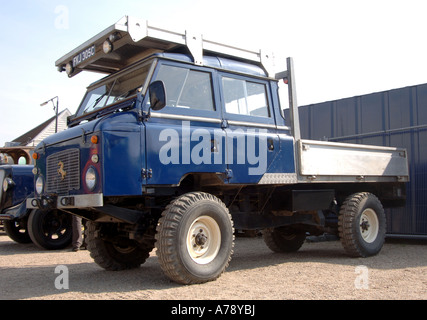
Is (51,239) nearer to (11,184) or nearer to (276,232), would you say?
(11,184)

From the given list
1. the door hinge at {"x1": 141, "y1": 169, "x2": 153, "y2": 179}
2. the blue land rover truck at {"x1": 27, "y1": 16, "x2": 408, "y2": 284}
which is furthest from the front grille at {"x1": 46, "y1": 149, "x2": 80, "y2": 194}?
the door hinge at {"x1": 141, "y1": 169, "x2": 153, "y2": 179}

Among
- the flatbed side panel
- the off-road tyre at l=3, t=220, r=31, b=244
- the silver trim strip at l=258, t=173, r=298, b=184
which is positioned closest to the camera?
the silver trim strip at l=258, t=173, r=298, b=184

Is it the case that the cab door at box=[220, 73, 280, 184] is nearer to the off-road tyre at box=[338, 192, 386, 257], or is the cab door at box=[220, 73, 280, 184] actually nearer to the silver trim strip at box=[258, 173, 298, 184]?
the silver trim strip at box=[258, 173, 298, 184]

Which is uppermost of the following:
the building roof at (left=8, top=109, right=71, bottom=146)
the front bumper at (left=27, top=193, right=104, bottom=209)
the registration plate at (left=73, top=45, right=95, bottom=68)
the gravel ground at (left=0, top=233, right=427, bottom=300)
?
the building roof at (left=8, top=109, right=71, bottom=146)

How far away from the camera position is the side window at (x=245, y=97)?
20.7 ft

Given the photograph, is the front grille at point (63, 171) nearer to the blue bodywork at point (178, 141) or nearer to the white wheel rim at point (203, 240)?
the blue bodywork at point (178, 141)

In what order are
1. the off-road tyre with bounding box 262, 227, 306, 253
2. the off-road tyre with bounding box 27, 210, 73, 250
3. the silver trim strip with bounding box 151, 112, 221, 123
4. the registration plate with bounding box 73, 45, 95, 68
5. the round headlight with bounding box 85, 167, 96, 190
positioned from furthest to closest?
the off-road tyre with bounding box 27, 210, 73, 250
the off-road tyre with bounding box 262, 227, 306, 253
the registration plate with bounding box 73, 45, 95, 68
the silver trim strip with bounding box 151, 112, 221, 123
the round headlight with bounding box 85, 167, 96, 190

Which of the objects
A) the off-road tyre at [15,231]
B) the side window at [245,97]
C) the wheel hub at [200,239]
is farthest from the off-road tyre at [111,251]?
the off-road tyre at [15,231]

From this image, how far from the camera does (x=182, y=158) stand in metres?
5.55

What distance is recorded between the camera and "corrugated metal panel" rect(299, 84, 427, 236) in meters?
9.88

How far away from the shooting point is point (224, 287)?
532 centimetres

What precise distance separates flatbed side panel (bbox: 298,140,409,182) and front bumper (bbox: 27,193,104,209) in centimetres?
326

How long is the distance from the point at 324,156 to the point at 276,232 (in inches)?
79.8
